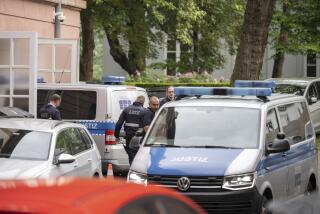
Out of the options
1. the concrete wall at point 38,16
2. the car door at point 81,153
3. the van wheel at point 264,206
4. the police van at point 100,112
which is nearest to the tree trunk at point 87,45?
the concrete wall at point 38,16

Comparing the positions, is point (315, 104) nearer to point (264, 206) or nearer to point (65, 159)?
point (65, 159)

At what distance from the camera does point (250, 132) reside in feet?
35.4

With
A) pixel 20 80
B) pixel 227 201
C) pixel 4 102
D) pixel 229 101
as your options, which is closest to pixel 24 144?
pixel 229 101

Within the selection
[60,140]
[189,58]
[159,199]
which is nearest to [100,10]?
[189,58]

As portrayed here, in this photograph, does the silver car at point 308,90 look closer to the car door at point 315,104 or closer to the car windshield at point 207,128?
the car door at point 315,104

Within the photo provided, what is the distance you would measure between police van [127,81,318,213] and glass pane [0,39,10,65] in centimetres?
755

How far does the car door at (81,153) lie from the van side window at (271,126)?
282cm

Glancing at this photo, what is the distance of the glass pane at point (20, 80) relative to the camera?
59.0 feet

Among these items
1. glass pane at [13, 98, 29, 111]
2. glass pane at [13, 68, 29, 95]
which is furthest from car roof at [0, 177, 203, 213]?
glass pane at [13, 68, 29, 95]

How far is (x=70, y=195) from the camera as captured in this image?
4.01m

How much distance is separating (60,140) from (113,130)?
3.92 metres

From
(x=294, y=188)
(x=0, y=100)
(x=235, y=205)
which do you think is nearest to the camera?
(x=235, y=205)

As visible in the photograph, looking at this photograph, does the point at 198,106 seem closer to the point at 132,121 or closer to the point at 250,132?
the point at 250,132

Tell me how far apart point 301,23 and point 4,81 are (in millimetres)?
13013
